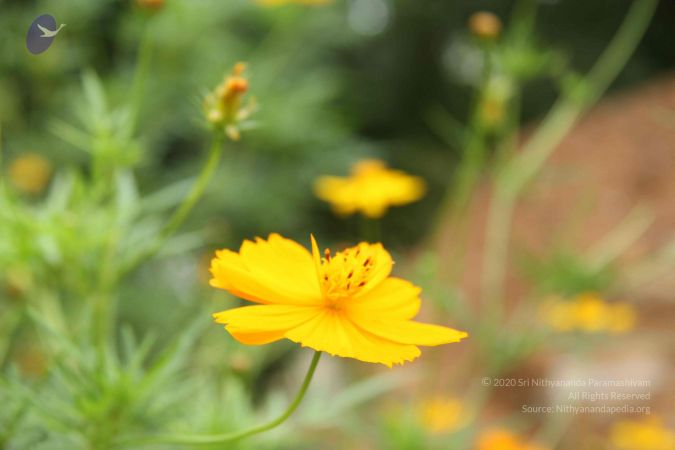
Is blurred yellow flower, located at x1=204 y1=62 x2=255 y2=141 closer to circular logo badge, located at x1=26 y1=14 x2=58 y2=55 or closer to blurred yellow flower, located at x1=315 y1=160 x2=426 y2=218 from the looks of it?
circular logo badge, located at x1=26 y1=14 x2=58 y2=55

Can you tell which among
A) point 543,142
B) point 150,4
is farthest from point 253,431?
point 543,142

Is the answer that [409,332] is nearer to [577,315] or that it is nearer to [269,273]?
[269,273]

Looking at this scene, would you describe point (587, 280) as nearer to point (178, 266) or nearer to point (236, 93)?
point (236, 93)

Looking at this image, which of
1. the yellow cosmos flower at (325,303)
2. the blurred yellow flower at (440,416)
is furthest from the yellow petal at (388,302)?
the blurred yellow flower at (440,416)

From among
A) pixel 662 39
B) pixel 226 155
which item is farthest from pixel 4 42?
pixel 662 39

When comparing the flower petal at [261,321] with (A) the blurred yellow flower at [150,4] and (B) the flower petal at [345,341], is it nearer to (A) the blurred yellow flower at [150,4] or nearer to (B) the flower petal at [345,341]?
(B) the flower petal at [345,341]
